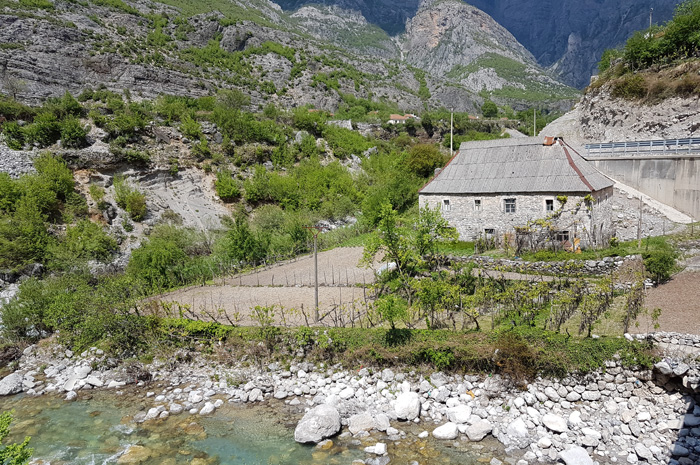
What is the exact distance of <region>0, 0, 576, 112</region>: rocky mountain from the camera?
4859 cm

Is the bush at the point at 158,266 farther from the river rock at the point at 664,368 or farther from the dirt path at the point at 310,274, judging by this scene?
the river rock at the point at 664,368

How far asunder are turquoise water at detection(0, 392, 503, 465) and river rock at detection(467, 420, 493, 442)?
22 cm

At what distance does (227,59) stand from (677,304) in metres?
76.7

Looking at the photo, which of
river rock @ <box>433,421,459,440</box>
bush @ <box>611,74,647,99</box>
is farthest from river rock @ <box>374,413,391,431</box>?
bush @ <box>611,74,647,99</box>

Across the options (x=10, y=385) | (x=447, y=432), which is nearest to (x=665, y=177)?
(x=447, y=432)

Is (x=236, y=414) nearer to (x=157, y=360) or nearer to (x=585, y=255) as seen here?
(x=157, y=360)

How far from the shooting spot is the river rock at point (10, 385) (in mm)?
13641

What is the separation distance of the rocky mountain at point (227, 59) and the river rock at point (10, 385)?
41399 millimetres

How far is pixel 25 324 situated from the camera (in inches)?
653

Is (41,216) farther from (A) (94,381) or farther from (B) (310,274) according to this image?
(B) (310,274)

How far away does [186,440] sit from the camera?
1088 cm

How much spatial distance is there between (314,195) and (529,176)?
21472 mm

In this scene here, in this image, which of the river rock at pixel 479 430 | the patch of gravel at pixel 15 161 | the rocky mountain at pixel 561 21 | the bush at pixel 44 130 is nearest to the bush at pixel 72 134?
the bush at pixel 44 130

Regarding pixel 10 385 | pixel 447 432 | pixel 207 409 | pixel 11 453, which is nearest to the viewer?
pixel 11 453
